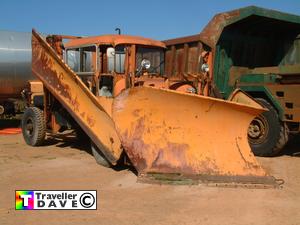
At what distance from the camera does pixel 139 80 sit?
22.4ft

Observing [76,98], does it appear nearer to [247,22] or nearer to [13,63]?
[247,22]

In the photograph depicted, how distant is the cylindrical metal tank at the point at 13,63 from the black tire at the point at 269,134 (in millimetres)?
7195

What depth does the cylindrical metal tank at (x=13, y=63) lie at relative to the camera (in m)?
11.7

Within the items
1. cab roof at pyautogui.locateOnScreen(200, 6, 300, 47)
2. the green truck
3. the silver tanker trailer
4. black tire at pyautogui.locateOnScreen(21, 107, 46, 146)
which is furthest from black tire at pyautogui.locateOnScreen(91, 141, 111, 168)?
the silver tanker trailer

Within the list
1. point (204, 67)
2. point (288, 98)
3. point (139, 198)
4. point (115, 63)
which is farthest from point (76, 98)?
point (288, 98)

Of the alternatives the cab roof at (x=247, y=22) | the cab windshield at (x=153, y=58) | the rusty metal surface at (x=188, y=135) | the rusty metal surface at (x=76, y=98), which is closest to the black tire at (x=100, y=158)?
the rusty metal surface at (x=76, y=98)

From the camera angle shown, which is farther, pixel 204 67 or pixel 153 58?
pixel 204 67

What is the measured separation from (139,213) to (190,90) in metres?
3.71

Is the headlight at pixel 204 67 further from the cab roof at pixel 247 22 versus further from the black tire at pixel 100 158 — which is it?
the black tire at pixel 100 158

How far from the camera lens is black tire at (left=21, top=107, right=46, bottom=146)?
8.20 metres

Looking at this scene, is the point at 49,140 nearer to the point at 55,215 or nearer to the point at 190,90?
the point at 190,90

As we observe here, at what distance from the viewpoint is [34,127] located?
8.29m

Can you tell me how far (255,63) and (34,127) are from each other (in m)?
4.87

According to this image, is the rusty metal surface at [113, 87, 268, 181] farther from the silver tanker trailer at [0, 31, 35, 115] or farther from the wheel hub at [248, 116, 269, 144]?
the silver tanker trailer at [0, 31, 35, 115]
